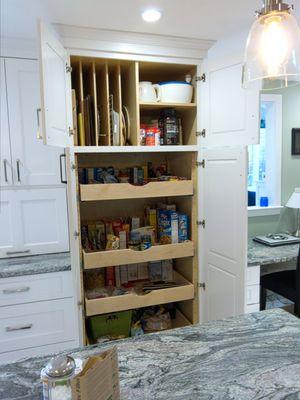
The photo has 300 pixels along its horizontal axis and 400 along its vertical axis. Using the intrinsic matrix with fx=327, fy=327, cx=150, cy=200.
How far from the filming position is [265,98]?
116 inches

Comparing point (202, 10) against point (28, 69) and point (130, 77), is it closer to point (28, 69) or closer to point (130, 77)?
point (130, 77)

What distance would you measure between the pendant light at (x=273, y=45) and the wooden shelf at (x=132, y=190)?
3.97 feet

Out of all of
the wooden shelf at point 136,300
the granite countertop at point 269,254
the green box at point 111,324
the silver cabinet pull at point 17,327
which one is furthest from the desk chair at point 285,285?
the silver cabinet pull at point 17,327

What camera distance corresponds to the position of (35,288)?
209 cm

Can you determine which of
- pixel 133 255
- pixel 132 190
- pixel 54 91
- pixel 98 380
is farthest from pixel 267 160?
pixel 98 380

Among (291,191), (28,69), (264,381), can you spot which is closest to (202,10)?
(28,69)

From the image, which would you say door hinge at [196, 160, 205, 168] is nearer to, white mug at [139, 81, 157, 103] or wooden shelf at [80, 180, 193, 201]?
wooden shelf at [80, 180, 193, 201]

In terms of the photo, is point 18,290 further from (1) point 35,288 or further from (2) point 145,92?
(2) point 145,92

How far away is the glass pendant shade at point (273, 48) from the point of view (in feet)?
3.07

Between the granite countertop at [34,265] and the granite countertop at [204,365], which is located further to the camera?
the granite countertop at [34,265]

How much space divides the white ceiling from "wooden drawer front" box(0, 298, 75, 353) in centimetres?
167

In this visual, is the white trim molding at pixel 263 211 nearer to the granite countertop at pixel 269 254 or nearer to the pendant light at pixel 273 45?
the granite countertop at pixel 269 254

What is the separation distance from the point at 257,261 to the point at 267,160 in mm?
1271

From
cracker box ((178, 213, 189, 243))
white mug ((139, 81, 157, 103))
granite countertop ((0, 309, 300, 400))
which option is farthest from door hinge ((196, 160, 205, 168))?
granite countertop ((0, 309, 300, 400))
